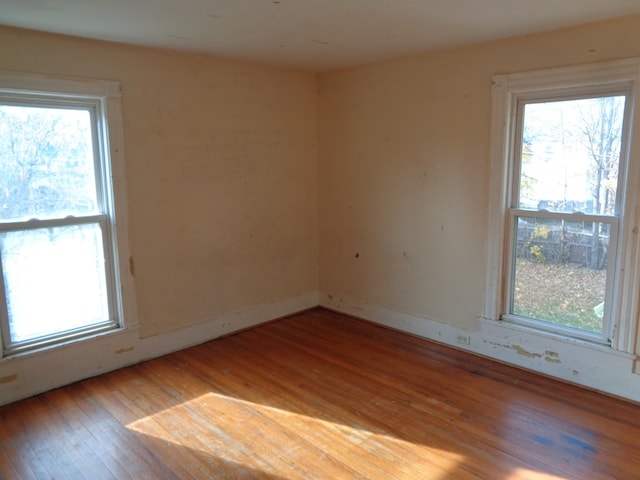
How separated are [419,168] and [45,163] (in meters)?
2.76

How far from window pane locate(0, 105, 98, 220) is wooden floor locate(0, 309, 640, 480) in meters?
1.25

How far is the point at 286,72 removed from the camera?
422cm

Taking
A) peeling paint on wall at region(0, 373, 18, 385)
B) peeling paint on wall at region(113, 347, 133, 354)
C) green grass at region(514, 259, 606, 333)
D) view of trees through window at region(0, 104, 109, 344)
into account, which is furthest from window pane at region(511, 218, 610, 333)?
peeling paint on wall at region(0, 373, 18, 385)

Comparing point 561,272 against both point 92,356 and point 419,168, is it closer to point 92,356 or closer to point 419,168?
point 419,168

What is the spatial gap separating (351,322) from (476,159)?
1.89 m

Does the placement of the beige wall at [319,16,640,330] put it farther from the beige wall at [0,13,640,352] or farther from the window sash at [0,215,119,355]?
the window sash at [0,215,119,355]

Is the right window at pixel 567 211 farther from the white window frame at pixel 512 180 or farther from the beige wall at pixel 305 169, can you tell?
the beige wall at pixel 305 169

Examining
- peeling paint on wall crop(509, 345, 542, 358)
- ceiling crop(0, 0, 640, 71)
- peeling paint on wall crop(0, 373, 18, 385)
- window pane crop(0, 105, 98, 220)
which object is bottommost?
peeling paint on wall crop(509, 345, 542, 358)

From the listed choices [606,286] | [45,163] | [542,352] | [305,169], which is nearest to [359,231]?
[305,169]

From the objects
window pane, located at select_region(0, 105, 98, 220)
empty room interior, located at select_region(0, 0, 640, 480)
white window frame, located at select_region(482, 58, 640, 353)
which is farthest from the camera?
window pane, located at select_region(0, 105, 98, 220)

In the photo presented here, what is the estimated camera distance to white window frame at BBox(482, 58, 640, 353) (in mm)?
2754

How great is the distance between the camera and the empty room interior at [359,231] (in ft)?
8.20

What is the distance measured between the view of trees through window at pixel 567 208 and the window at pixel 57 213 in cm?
295

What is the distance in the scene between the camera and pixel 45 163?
3000mm
